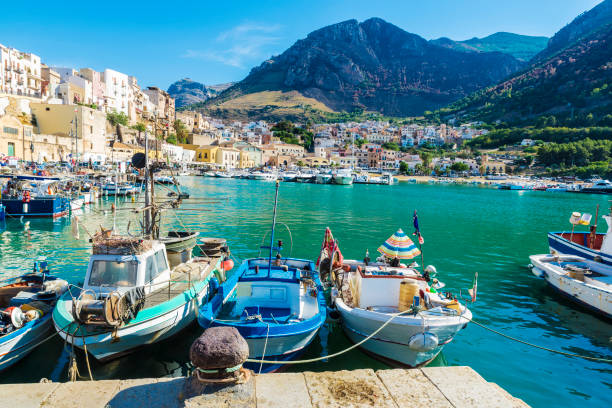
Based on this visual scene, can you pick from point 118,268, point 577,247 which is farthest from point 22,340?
point 577,247

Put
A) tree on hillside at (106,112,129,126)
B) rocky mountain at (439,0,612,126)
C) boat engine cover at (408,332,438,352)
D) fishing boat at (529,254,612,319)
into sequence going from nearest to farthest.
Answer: boat engine cover at (408,332,438,352) < fishing boat at (529,254,612,319) < tree on hillside at (106,112,129,126) < rocky mountain at (439,0,612,126)

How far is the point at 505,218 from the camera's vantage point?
38.6 metres

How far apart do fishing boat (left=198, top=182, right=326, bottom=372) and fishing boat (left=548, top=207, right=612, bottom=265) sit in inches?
491

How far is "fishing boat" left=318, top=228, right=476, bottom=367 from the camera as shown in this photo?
8055mm

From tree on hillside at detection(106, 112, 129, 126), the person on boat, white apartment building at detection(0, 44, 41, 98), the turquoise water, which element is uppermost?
A: white apartment building at detection(0, 44, 41, 98)

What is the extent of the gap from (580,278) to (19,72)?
81.4 meters

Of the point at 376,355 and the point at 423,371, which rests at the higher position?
the point at 423,371

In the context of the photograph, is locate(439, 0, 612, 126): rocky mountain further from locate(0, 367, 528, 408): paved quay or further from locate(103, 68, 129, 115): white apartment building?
locate(0, 367, 528, 408): paved quay

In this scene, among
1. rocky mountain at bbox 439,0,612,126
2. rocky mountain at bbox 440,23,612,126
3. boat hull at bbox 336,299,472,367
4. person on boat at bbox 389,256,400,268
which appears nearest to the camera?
boat hull at bbox 336,299,472,367

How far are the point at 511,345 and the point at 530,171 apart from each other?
13340 cm

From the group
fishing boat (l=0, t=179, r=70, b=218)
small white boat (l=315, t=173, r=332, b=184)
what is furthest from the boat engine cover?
small white boat (l=315, t=173, r=332, b=184)

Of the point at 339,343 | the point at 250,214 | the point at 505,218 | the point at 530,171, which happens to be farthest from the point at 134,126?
the point at 530,171

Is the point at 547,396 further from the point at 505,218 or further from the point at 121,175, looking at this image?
the point at 121,175

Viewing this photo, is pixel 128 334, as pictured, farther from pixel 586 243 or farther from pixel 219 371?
pixel 586 243
